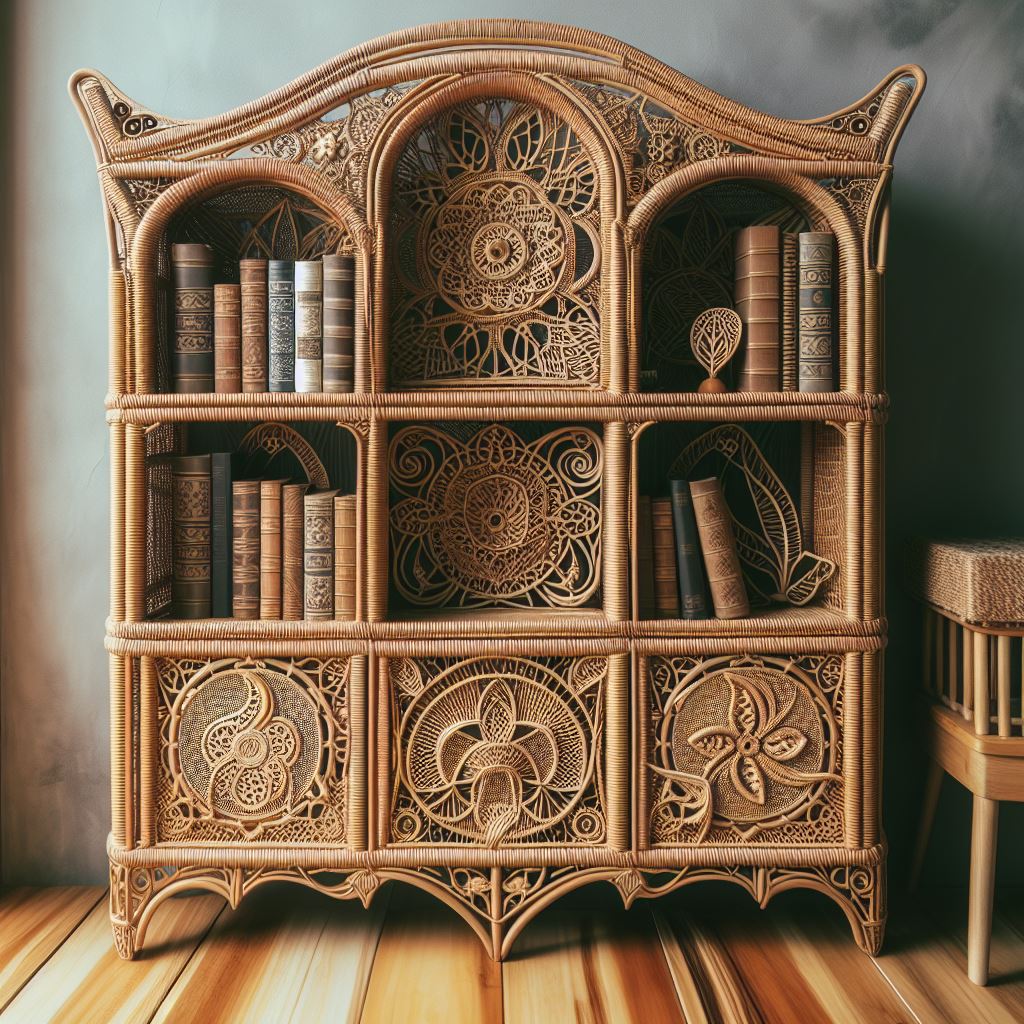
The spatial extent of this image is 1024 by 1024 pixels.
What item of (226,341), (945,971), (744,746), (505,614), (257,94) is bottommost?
(945,971)

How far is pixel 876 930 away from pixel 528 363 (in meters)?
1.44

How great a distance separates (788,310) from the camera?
6.42 ft

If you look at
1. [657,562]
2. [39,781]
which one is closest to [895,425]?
[657,562]

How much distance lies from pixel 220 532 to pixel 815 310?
136cm

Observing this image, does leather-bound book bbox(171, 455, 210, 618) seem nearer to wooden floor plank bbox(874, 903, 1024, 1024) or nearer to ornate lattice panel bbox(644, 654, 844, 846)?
ornate lattice panel bbox(644, 654, 844, 846)

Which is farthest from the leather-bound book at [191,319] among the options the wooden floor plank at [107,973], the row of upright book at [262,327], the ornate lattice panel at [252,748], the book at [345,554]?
the wooden floor plank at [107,973]

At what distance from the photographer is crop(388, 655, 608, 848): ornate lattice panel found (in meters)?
1.94

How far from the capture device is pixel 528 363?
2.02 meters

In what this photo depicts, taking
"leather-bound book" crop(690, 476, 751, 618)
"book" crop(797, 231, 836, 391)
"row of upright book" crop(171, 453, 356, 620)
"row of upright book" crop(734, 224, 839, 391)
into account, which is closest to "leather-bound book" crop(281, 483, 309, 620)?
"row of upright book" crop(171, 453, 356, 620)

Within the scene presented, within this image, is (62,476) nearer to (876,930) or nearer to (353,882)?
(353,882)

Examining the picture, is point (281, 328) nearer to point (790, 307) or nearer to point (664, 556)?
point (664, 556)

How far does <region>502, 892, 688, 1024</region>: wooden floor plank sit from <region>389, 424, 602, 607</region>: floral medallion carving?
76 centimetres

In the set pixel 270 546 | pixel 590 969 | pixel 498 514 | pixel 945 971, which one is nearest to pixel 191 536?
pixel 270 546

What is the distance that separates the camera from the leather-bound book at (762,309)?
1.94 m
